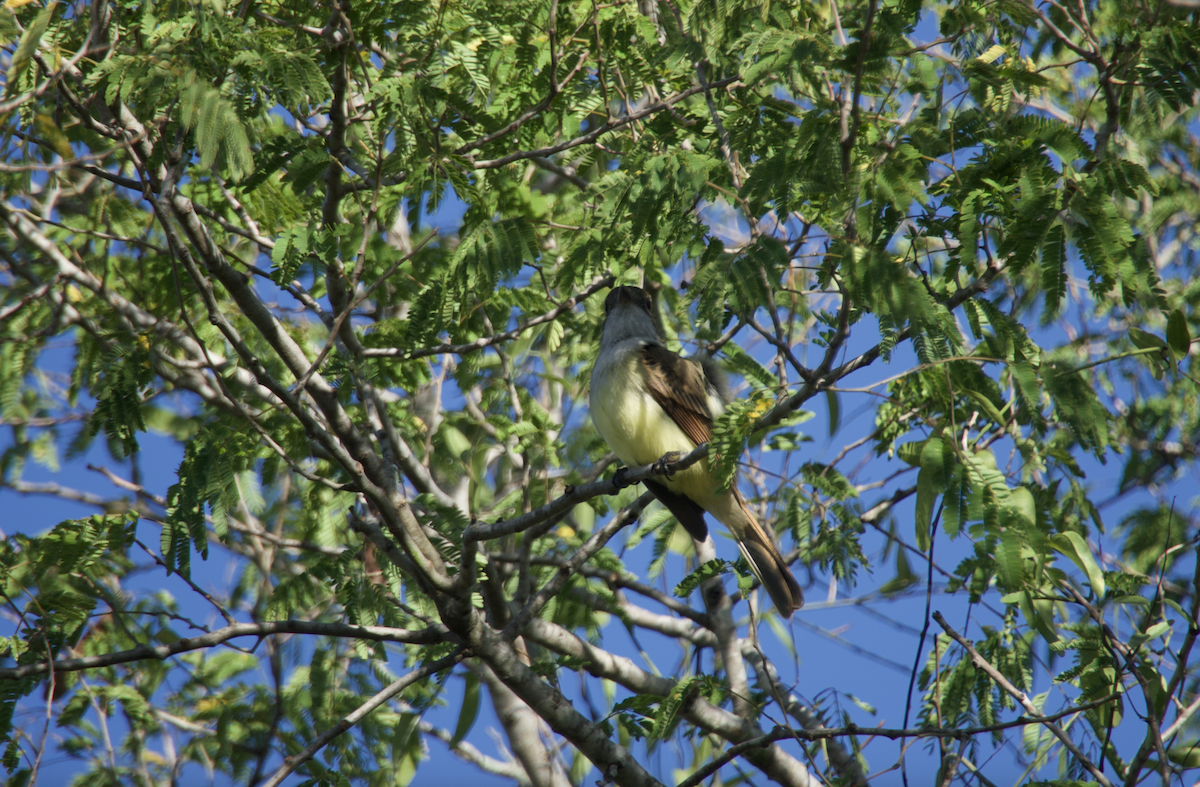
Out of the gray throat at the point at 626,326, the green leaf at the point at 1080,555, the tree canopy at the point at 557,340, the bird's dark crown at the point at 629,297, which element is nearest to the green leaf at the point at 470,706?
the tree canopy at the point at 557,340

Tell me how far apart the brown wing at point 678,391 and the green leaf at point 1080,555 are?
2.18 meters

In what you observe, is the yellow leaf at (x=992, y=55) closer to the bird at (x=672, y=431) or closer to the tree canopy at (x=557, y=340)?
the tree canopy at (x=557, y=340)

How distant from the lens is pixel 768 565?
18.2 ft

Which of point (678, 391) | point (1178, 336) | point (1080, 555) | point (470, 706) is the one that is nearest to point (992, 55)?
point (1178, 336)

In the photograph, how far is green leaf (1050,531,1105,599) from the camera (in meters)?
3.58

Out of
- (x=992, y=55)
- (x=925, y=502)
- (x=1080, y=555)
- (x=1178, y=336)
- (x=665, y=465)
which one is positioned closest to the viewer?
(x=1178, y=336)

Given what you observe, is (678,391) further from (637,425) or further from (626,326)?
(626,326)

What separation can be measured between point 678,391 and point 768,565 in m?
1.18

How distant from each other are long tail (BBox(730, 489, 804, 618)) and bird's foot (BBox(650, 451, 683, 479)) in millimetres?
542

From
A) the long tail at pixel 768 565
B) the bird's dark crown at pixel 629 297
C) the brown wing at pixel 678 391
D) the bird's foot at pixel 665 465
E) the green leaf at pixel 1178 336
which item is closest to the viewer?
the green leaf at pixel 1178 336

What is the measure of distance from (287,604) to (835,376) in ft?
11.3

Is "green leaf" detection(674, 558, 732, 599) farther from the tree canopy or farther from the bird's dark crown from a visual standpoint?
the bird's dark crown

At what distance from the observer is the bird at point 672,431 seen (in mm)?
5453

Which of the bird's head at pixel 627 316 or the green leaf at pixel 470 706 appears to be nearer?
the green leaf at pixel 470 706
